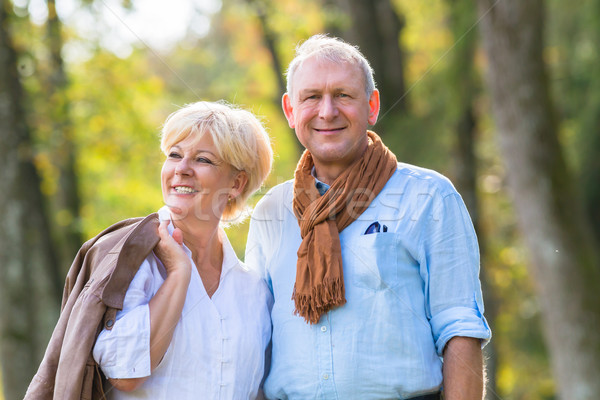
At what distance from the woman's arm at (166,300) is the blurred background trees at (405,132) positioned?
2.58 feet

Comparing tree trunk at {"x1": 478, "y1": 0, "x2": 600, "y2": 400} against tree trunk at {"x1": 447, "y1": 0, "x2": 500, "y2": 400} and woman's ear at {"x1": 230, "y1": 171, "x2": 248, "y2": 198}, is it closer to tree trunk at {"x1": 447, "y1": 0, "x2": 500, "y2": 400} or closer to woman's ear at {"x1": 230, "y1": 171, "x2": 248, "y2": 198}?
tree trunk at {"x1": 447, "y1": 0, "x2": 500, "y2": 400}

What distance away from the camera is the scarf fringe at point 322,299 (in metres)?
2.81

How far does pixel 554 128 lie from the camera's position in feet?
22.9

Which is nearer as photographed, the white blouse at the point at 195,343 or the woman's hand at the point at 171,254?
the white blouse at the point at 195,343

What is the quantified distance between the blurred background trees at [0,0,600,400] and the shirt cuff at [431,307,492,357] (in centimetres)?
129

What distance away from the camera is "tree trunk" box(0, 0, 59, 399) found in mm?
6785

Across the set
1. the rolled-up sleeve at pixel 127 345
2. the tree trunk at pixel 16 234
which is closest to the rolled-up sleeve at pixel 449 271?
the rolled-up sleeve at pixel 127 345

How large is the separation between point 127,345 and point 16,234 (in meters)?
4.74

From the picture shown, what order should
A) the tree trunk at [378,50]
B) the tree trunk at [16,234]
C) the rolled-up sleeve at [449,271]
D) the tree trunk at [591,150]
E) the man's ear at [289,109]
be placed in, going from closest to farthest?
the rolled-up sleeve at [449,271] < the man's ear at [289,109] < the tree trunk at [16,234] < the tree trunk at [378,50] < the tree trunk at [591,150]

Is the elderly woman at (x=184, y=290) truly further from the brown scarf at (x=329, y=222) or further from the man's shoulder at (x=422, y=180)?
the man's shoulder at (x=422, y=180)

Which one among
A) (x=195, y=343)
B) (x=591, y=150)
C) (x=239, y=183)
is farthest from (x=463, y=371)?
(x=591, y=150)

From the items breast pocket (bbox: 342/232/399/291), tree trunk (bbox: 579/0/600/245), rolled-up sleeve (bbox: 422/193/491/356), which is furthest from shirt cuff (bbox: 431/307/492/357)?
tree trunk (bbox: 579/0/600/245)

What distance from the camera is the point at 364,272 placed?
285 centimetres

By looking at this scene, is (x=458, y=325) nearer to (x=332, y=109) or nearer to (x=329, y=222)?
(x=329, y=222)
